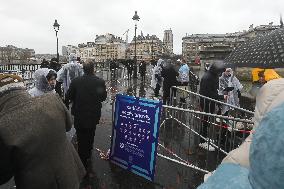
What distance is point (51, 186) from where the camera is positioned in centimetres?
258

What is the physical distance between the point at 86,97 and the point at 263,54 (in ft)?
10.5

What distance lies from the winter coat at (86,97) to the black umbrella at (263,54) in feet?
8.02

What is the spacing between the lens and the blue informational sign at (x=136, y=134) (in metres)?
5.59

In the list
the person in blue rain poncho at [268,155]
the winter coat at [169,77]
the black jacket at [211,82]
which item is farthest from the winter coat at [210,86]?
the person in blue rain poncho at [268,155]

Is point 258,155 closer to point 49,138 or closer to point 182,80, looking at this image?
point 49,138

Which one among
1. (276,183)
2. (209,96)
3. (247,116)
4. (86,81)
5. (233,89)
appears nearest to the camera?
(276,183)

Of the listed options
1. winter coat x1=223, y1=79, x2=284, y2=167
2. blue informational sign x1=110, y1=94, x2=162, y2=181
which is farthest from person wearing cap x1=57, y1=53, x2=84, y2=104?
winter coat x1=223, y1=79, x2=284, y2=167

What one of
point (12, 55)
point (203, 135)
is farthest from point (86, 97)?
point (12, 55)

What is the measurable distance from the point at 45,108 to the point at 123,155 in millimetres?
3745

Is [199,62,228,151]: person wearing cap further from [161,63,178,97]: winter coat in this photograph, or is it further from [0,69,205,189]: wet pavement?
[161,63,178,97]: winter coat

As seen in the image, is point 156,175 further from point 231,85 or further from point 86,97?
point 231,85

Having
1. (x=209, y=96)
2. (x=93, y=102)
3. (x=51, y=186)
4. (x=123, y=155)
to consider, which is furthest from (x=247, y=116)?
(x=51, y=186)

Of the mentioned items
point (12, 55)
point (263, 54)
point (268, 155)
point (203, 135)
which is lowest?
point (203, 135)

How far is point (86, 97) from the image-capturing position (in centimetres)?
589
